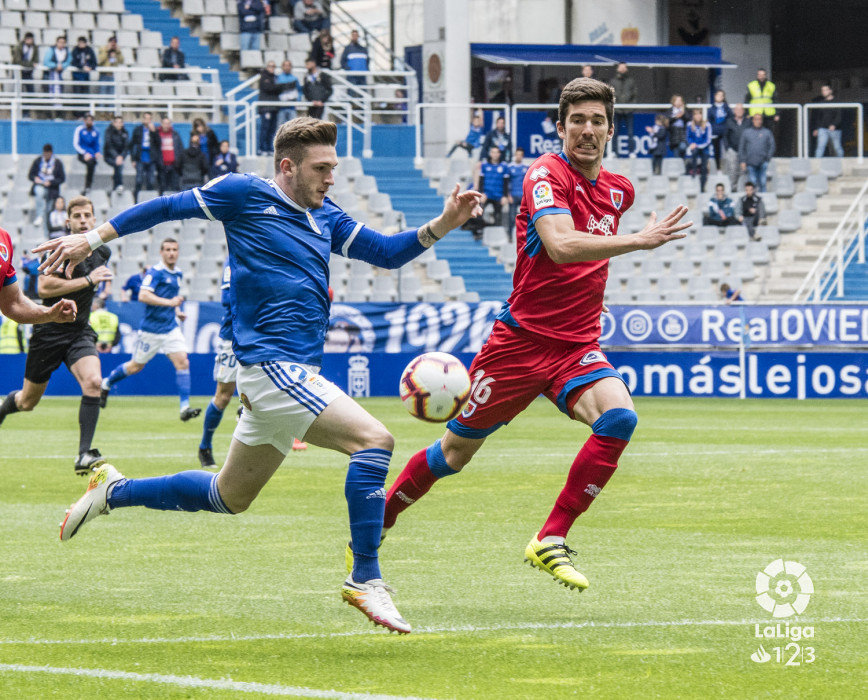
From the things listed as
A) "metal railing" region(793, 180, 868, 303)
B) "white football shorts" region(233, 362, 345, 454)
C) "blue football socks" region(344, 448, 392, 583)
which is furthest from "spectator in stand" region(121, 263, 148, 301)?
"blue football socks" region(344, 448, 392, 583)

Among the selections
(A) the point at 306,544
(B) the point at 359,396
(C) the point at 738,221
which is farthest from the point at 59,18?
(A) the point at 306,544

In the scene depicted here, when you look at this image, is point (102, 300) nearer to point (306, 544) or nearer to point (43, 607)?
point (306, 544)

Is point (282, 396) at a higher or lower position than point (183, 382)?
higher

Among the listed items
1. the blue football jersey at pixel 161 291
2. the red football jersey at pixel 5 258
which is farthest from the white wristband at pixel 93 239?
the blue football jersey at pixel 161 291

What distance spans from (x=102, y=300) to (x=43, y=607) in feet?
64.3

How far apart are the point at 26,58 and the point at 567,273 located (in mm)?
26021

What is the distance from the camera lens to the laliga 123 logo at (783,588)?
6.64m

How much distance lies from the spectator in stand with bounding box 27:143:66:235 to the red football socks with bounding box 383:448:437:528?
21917 millimetres

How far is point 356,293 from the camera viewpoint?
1136 inches

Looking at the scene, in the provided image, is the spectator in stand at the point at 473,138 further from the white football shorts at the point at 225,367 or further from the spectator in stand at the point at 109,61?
the white football shorts at the point at 225,367

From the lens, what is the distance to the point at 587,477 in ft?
23.5

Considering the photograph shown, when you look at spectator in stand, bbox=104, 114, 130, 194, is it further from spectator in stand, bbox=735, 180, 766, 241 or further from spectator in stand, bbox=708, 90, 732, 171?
spectator in stand, bbox=735, 180, 766, 241

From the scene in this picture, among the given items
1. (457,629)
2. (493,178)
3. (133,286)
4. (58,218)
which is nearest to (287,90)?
(493,178)

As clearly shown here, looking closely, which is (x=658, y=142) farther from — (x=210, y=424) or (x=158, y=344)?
(x=210, y=424)
